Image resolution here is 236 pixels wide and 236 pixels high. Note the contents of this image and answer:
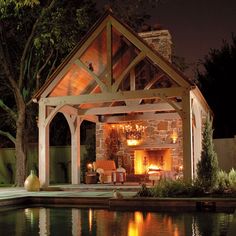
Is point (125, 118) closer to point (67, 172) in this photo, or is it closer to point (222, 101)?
point (67, 172)

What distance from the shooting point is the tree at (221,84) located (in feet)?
79.5

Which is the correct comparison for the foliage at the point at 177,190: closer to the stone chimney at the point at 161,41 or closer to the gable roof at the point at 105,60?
the gable roof at the point at 105,60

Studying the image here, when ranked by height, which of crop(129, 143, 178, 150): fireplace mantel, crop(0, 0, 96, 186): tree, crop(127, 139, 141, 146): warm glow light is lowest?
crop(129, 143, 178, 150): fireplace mantel

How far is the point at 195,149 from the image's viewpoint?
15.9 metres

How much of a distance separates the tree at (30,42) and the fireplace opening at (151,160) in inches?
170

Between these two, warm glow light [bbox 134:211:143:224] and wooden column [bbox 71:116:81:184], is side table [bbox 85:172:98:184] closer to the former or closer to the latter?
wooden column [bbox 71:116:81:184]

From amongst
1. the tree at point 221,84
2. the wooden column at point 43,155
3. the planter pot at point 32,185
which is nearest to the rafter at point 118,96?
the wooden column at point 43,155

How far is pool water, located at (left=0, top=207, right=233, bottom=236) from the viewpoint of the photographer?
744 centimetres

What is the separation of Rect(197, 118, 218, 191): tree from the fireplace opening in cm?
536

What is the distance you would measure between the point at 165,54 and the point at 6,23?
20.2ft

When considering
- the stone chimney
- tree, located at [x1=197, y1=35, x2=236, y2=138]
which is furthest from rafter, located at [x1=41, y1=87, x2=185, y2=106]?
tree, located at [x1=197, y1=35, x2=236, y2=138]

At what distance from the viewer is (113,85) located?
44.9 feet

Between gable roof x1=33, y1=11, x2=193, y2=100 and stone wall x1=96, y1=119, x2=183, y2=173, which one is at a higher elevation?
gable roof x1=33, y1=11, x2=193, y2=100

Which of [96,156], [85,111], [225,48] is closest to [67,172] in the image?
[96,156]
